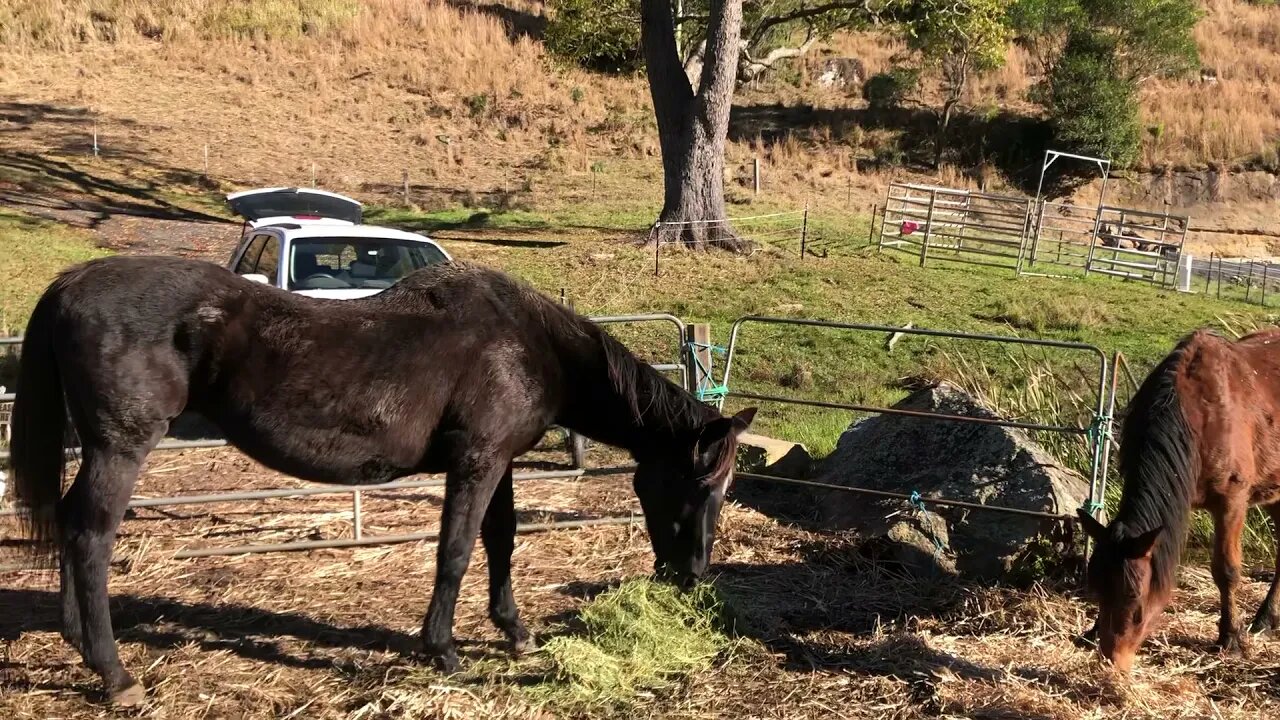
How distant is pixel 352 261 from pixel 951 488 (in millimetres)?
5673

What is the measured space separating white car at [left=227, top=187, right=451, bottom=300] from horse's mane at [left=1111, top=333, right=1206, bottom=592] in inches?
226

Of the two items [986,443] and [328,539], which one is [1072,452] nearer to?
[986,443]

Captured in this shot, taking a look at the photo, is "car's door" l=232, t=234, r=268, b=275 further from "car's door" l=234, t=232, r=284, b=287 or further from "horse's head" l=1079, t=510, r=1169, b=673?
"horse's head" l=1079, t=510, r=1169, b=673

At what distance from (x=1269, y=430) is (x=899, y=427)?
2.57m

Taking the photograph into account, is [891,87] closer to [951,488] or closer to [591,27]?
[591,27]

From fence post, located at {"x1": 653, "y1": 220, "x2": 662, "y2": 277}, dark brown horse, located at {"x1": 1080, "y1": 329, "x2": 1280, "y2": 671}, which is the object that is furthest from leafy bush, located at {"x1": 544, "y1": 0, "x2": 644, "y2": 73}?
dark brown horse, located at {"x1": 1080, "y1": 329, "x2": 1280, "y2": 671}

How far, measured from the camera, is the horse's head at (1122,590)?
4277mm

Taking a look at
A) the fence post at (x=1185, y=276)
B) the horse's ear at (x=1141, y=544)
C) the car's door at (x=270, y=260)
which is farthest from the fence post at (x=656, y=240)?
the horse's ear at (x=1141, y=544)

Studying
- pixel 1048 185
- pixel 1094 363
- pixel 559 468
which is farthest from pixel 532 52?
pixel 559 468

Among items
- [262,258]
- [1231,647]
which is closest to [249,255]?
[262,258]

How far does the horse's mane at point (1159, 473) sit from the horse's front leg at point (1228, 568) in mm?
475

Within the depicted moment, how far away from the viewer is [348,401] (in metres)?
4.22

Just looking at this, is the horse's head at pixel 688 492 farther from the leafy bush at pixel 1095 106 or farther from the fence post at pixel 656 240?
the leafy bush at pixel 1095 106

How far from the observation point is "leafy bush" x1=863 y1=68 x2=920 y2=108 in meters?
35.0
